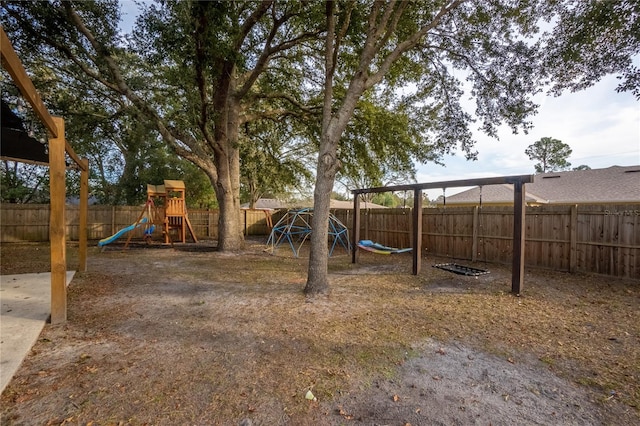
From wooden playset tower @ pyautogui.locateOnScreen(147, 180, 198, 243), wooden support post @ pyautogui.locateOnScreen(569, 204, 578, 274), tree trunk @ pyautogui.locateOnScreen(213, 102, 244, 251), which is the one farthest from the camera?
wooden playset tower @ pyautogui.locateOnScreen(147, 180, 198, 243)

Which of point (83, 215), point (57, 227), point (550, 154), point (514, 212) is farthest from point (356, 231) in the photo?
point (550, 154)

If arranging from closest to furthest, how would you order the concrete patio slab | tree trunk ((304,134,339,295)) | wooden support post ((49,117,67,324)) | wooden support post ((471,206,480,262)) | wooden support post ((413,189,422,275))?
the concrete patio slab
wooden support post ((49,117,67,324))
tree trunk ((304,134,339,295))
wooden support post ((413,189,422,275))
wooden support post ((471,206,480,262))

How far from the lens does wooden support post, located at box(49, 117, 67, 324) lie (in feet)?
11.1

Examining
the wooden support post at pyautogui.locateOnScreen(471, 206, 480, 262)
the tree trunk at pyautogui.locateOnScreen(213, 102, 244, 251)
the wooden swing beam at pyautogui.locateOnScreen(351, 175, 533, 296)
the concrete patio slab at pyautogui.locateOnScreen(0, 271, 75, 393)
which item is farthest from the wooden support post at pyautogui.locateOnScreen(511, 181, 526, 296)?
the tree trunk at pyautogui.locateOnScreen(213, 102, 244, 251)

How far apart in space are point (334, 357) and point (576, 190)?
54.2 feet

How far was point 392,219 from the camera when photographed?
10344 millimetres

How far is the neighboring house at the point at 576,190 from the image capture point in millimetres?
12594

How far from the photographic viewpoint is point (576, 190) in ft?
46.6

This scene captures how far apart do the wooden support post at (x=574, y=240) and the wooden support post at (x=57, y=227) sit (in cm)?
862

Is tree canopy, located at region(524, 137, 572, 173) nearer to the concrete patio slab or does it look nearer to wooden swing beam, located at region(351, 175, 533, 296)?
wooden swing beam, located at region(351, 175, 533, 296)

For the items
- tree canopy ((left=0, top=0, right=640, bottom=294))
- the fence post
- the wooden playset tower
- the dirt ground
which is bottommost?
the dirt ground

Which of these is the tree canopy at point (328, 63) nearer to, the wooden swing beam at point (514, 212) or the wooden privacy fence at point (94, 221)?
the wooden swing beam at point (514, 212)

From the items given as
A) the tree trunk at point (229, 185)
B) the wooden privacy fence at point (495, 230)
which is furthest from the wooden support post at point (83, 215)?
A: the wooden privacy fence at point (495, 230)

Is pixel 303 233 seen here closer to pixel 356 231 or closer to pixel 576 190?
pixel 356 231
